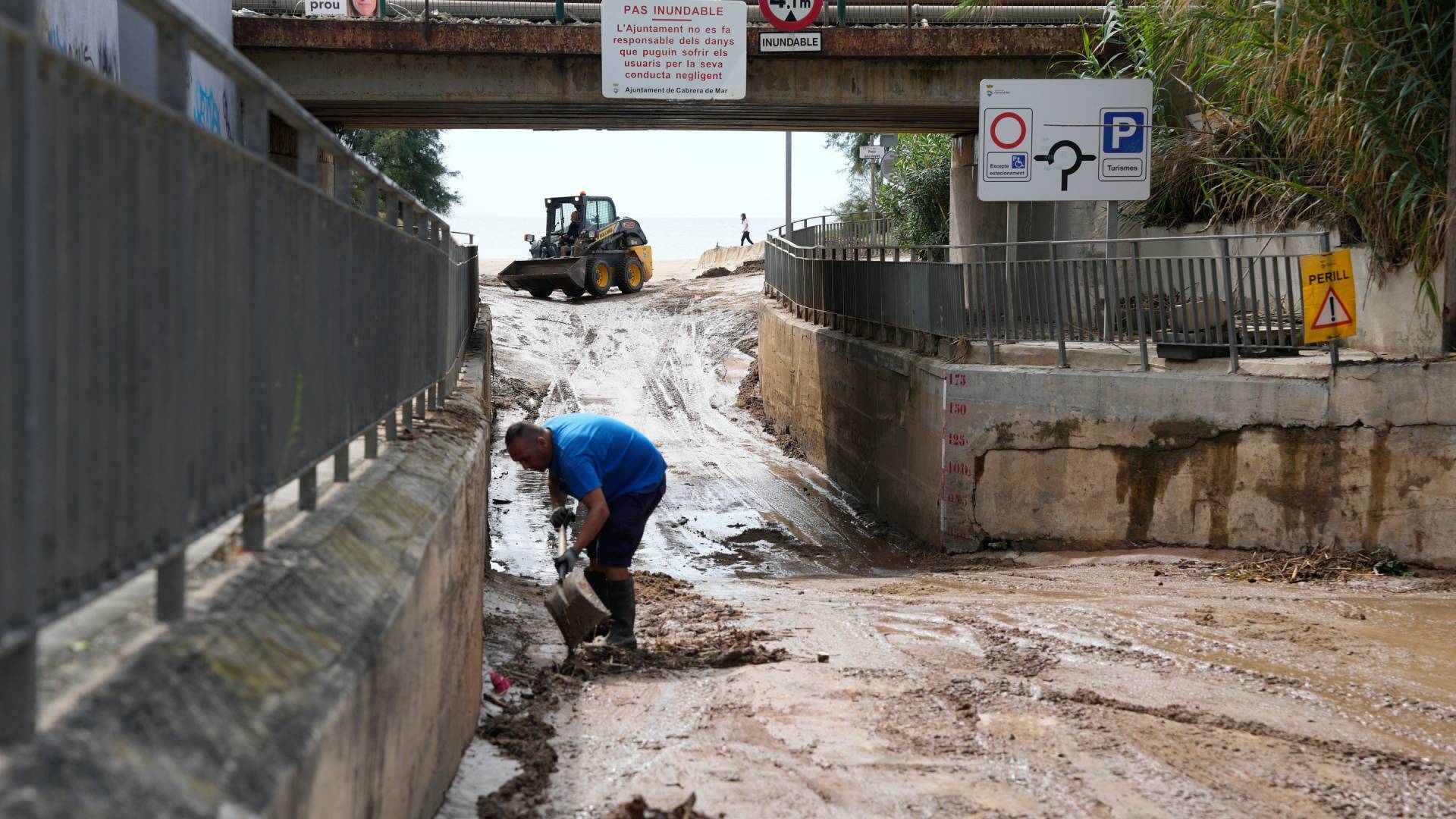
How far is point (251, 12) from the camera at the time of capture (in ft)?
53.8

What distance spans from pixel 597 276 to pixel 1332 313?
25.7 meters

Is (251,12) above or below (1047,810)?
above

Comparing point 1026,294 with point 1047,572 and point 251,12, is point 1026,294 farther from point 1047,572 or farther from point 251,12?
point 251,12

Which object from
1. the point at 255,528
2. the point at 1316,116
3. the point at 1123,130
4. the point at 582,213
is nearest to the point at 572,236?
the point at 582,213

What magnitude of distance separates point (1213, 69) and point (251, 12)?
11179 mm

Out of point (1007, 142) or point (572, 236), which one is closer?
point (1007, 142)

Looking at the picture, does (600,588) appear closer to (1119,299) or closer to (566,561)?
(566,561)

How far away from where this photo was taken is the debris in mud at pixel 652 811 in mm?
4324

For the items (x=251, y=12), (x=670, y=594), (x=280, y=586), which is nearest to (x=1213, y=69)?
(x=670, y=594)

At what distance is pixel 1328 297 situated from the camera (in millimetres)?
10461

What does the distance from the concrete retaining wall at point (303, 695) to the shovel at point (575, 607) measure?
6.46 ft

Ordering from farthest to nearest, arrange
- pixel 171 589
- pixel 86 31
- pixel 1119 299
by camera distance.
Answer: pixel 1119 299 < pixel 86 31 < pixel 171 589

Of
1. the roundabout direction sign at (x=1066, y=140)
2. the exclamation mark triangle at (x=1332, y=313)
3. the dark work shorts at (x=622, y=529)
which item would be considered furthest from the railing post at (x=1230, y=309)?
the dark work shorts at (x=622, y=529)

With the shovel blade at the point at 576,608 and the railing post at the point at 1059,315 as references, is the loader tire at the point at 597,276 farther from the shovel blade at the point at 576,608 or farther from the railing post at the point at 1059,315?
the shovel blade at the point at 576,608
